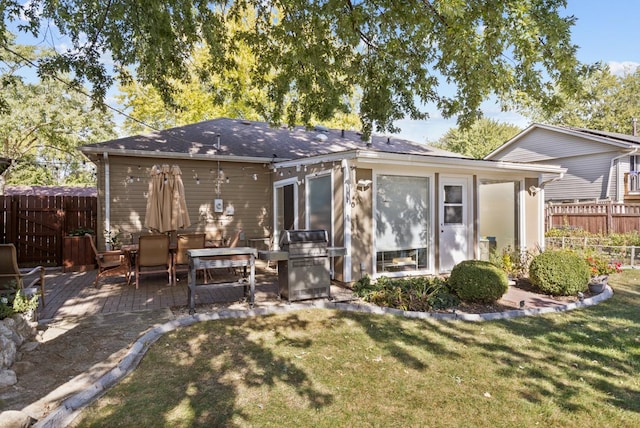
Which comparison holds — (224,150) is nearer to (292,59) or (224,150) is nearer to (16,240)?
(292,59)

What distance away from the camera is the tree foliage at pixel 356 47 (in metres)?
5.29

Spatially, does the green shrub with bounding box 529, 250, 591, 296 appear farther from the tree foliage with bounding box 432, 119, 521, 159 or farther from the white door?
the tree foliage with bounding box 432, 119, 521, 159

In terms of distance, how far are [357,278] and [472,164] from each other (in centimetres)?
370

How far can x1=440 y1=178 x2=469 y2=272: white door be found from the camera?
28.6ft

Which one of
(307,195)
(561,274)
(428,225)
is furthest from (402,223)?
(561,274)

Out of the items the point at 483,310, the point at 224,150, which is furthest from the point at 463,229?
the point at 224,150

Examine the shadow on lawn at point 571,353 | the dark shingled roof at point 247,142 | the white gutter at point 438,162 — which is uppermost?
the dark shingled roof at point 247,142

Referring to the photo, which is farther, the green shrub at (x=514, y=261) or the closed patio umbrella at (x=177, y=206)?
the green shrub at (x=514, y=261)

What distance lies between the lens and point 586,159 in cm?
1914

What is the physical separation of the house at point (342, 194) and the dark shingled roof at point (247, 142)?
6cm

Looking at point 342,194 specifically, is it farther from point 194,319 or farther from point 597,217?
point 597,217

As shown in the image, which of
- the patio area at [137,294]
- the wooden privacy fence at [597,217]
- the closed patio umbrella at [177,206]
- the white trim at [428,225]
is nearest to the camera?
the patio area at [137,294]

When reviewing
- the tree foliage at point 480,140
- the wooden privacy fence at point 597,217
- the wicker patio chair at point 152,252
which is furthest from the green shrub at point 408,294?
the tree foliage at point 480,140

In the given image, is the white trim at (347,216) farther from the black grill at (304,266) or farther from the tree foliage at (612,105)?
the tree foliage at (612,105)
